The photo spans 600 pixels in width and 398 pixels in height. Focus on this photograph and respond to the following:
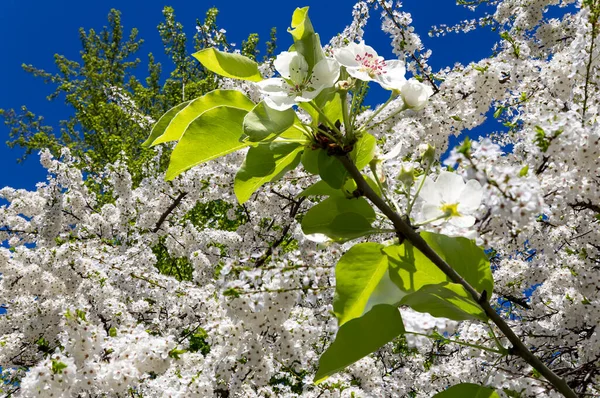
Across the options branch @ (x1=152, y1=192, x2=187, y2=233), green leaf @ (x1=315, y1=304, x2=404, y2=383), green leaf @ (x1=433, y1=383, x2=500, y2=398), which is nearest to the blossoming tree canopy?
green leaf @ (x1=315, y1=304, x2=404, y2=383)

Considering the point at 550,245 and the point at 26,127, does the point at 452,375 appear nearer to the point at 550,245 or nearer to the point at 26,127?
the point at 550,245

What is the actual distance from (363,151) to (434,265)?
322 millimetres

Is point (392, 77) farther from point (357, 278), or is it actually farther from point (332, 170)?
point (357, 278)

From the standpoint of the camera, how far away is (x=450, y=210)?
1.14 meters

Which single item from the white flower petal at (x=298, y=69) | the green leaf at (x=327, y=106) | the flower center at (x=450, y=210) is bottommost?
the flower center at (x=450, y=210)

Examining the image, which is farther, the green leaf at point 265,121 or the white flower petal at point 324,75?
the white flower petal at point 324,75

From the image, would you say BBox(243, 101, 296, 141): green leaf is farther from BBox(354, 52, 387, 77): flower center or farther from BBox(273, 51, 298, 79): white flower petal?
BBox(354, 52, 387, 77): flower center

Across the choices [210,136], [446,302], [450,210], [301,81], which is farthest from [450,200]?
[210,136]

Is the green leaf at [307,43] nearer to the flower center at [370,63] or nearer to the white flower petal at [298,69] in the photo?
the white flower petal at [298,69]

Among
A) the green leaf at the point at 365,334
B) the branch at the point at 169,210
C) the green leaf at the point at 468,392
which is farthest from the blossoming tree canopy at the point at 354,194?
the branch at the point at 169,210

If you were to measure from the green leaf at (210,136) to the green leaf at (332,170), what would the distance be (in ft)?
0.62

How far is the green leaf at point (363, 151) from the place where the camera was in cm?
121

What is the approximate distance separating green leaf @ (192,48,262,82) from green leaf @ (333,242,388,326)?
0.48 meters

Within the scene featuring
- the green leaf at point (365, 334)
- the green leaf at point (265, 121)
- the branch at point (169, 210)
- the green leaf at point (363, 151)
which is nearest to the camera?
the green leaf at point (265, 121)
